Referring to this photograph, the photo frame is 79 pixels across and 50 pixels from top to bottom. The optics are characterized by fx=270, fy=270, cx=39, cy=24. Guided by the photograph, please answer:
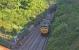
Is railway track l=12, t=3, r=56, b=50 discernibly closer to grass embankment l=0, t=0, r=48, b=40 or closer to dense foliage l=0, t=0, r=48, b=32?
grass embankment l=0, t=0, r=48, b=40

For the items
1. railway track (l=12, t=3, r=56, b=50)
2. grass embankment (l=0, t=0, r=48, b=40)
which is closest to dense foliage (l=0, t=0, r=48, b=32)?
grass embankment (l=0, t=0, r=48, b=40)

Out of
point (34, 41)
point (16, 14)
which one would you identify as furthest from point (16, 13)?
point (34, 41)

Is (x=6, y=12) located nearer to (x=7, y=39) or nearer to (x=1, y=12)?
(x=1, y=12)

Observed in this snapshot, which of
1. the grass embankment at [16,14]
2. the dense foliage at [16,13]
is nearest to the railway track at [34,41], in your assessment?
the grass embankment at [16,14]

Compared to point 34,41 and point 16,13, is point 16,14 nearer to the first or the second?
point 16,13

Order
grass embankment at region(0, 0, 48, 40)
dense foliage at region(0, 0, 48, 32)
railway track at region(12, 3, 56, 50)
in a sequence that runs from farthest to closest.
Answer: dense foliage at region(0, 0, 48, 32)
grass embankment at region(0, 0, 48, 40)
railway track at region(12, 3, 56, 50)

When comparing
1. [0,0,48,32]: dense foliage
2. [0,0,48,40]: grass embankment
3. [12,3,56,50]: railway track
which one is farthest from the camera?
[0,0,48,32]: dense foliage

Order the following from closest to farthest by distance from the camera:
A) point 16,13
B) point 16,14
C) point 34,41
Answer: point 34,41
point 16,14
point 16,13

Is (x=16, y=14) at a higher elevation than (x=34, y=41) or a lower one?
higher
